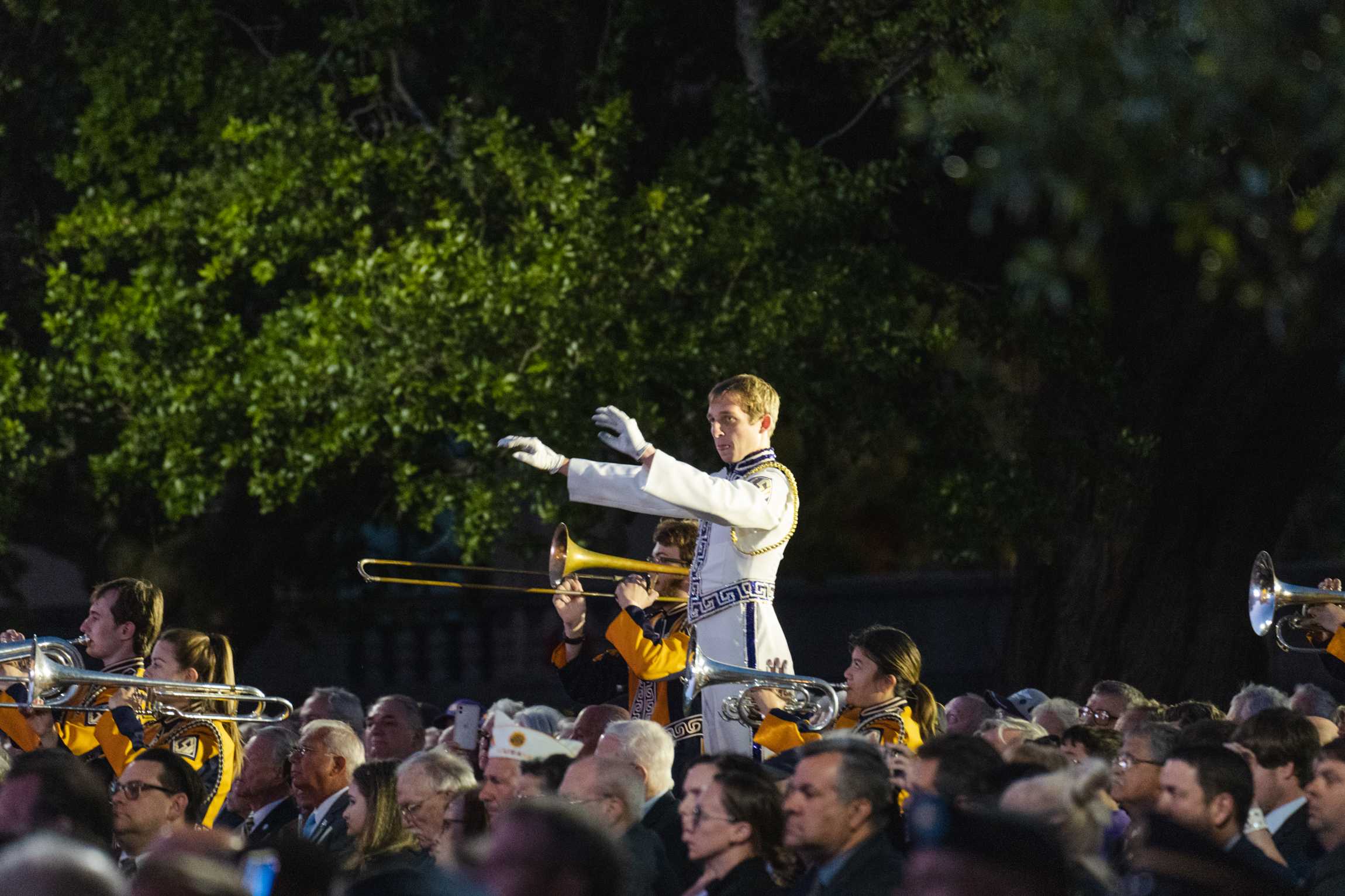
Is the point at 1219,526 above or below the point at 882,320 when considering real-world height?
below

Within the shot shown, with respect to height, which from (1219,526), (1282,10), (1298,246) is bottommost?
(1219,526)

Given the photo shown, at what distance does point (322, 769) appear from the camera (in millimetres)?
6891

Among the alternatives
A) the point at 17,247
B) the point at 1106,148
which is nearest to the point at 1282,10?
the point at 1106,148

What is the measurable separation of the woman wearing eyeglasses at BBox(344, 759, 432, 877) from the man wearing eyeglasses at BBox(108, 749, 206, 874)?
52cm

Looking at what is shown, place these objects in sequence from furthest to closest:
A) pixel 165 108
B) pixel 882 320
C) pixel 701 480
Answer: pixel 165 108 → pixel 882 320 → pixel 701 480

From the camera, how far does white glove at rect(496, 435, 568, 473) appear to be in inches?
246

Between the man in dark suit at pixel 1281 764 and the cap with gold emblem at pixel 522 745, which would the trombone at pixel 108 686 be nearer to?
the cap with gold emblem at pixel 522 745

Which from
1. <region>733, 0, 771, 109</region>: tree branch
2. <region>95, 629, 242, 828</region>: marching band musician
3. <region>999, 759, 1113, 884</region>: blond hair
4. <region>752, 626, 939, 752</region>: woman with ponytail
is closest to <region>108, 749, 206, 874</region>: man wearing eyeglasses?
<region>95, 629, 242, 828</region>: marching band musician

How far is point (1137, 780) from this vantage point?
6.06m

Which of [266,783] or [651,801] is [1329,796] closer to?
[651,801]

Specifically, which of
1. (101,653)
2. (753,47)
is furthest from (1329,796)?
(753,47)

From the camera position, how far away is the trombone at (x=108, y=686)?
281 inches

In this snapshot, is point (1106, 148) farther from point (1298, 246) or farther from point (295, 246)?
point (295, 246)

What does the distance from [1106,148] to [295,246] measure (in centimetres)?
896
